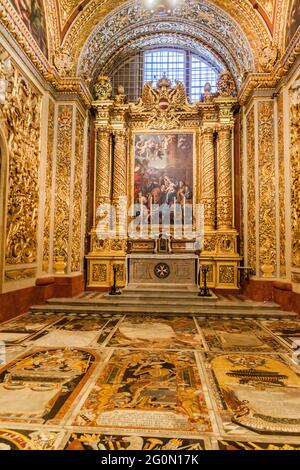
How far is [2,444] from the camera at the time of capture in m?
2.37

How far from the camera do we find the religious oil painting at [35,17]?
7238 millimetres

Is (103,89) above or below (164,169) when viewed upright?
above

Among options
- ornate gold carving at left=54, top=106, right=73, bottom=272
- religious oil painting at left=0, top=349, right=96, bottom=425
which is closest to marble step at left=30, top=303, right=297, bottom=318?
ornate gold carving at left=54, top=106, right=73, bottom=272

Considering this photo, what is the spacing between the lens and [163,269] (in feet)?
31.1

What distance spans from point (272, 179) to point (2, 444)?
343 inches

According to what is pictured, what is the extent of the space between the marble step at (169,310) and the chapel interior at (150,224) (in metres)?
0.05

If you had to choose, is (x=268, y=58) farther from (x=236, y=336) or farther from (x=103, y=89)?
(x=236, y=336)

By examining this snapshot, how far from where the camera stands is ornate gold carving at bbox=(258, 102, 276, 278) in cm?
887

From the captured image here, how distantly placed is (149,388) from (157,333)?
7.65 ft

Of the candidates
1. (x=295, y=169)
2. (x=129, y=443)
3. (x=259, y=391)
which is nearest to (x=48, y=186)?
(x=295, y=169)

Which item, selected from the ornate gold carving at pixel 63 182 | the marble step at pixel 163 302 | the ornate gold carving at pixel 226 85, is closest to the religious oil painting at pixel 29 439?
the marble step at pixel 163 302

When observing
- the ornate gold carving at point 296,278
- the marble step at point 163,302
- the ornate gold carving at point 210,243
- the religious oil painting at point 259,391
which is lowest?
the religious oil painting at point 259,391

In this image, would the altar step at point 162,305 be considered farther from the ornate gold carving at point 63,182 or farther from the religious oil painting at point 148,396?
the religious oil painting at point 148,396

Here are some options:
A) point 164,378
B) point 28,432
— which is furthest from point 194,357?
point 28,432
